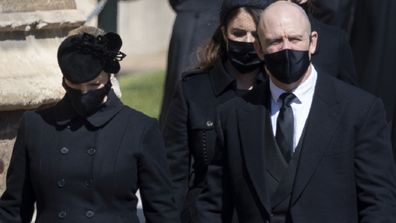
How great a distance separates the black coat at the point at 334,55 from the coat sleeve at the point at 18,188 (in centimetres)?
174

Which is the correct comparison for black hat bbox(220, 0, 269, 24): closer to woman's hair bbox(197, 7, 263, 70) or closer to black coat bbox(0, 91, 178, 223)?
woman's hair bbox(197, 7, 263, 70)

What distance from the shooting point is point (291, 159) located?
6.25 metres

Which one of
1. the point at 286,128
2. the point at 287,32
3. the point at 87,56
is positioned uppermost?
the point at 287,32

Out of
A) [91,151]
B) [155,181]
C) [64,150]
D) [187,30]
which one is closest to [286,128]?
[155,181]

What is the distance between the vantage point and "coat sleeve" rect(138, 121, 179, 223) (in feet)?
20.8

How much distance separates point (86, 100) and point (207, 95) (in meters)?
1.06

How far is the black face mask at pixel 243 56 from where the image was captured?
702cm

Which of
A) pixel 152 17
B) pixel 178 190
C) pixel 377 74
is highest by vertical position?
pixel 178 190

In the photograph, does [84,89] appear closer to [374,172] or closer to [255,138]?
[255,138]

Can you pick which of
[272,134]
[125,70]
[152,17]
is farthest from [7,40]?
[152,17]

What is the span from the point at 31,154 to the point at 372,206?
1.28 m

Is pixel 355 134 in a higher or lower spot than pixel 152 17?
higher

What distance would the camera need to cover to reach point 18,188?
6.39m

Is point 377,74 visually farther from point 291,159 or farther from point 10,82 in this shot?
point 291,159
